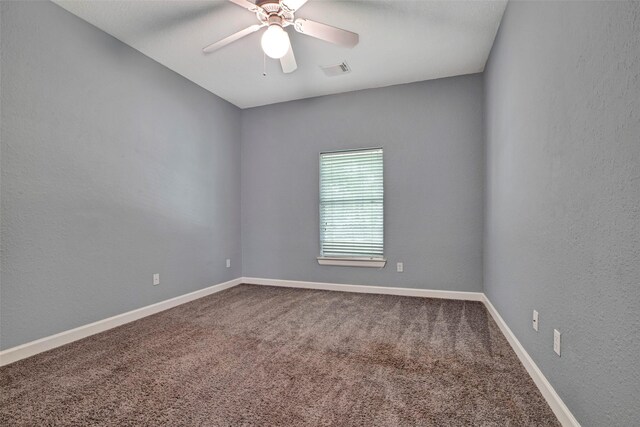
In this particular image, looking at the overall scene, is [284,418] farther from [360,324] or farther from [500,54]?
[500,54]

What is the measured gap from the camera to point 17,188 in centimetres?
221

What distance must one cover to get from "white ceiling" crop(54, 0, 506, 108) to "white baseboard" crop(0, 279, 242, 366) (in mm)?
2620

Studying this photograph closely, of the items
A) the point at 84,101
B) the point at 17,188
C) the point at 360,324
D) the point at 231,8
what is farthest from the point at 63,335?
the point at 231,8

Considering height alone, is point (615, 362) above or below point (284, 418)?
above

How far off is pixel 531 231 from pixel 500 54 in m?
1.73

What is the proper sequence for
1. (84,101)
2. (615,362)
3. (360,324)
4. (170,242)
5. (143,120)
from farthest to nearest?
(170,242), (143,120), (360,324), (84,101), (615,362)

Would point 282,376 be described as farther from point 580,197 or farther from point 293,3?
point 293,3

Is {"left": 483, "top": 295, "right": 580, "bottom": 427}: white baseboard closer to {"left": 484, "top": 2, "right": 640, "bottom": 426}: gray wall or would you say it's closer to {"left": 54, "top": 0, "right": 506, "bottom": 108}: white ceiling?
{"left": 484, "top": 2, "right": 640, "bottom": 426}: gray wall

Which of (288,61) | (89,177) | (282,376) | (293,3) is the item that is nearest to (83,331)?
(89,177)

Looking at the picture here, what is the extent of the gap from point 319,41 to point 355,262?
2.63 meters

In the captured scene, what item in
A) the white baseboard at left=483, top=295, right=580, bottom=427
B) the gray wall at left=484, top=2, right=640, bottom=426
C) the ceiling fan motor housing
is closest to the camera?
the gray wall at left=484, top=2, right=640, bottom=426

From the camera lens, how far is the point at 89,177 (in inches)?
106

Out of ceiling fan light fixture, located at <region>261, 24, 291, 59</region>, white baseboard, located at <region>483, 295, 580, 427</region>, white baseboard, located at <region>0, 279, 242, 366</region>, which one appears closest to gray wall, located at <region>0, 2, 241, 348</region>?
white baseboard, located at <region>0, 279, 242, 366</region>

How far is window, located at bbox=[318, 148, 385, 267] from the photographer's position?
411 cm
